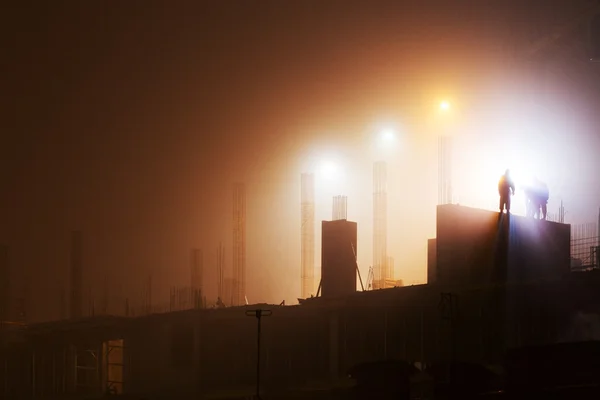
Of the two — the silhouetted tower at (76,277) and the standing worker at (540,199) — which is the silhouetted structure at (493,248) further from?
the silhouetted tower at (76,277)

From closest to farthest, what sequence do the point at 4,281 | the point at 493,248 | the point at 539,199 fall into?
1. the point at 493,248
2. the point at 539,199
3. the point at 4,281

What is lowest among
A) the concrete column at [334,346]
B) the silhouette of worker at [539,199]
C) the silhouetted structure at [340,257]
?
the concrete column at [334,346]

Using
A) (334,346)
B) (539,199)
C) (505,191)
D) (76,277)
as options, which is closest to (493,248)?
(505,191)

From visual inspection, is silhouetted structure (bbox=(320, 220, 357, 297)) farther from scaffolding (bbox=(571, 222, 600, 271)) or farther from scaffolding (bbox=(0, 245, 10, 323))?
scaffolding (bbox=(0, 245, 10, 323))

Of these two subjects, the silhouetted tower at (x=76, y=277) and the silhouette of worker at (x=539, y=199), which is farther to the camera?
the silhouetted tower at (x=76, y=277)

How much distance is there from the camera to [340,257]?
1268 inches

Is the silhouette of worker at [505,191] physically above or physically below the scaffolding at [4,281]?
above

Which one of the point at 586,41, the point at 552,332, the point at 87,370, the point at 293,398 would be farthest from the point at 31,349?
the point at 586,41

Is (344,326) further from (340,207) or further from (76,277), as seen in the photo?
(76,277)

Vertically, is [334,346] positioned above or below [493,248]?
below

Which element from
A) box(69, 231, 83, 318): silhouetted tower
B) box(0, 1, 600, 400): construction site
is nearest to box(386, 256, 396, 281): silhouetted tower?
box(0, 1, 600, 400): construction site

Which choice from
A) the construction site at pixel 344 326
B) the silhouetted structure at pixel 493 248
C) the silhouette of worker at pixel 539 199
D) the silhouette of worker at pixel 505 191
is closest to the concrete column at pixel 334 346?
the construction site at pixel 344 326

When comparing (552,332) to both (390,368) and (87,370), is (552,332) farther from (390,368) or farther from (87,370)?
(87,370)

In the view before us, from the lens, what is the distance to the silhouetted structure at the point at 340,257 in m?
32.1
